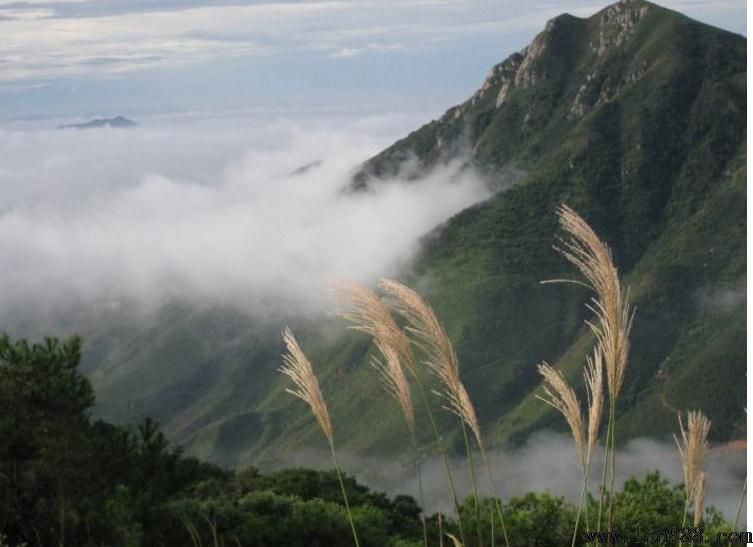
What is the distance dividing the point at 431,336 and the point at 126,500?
9.33 m

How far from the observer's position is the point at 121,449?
58.0 ft

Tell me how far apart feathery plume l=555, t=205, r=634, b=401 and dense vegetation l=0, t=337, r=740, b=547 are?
211 inches

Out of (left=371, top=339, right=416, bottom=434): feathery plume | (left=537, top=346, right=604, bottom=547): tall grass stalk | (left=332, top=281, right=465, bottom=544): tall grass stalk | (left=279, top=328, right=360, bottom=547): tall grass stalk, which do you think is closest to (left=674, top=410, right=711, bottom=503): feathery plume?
(left=537, top=346, right=604, bottom=547): tall grass stalk

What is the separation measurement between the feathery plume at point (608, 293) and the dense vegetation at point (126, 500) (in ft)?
17.6

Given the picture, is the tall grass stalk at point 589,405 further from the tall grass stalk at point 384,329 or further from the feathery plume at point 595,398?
the tall grass stalk at point 384,329

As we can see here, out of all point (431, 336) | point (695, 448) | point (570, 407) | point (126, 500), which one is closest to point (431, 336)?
point (431, 336)

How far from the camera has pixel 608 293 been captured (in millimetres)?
3656

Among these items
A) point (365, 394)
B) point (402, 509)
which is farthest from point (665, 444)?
point (402, 509)

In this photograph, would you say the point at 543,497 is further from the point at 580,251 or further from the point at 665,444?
the point at 665,444

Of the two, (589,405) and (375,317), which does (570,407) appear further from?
(375,317)

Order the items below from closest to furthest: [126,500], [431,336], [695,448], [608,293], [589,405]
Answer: [608,293]
[431,336]
[589,405]
[695,448]
[126,500]

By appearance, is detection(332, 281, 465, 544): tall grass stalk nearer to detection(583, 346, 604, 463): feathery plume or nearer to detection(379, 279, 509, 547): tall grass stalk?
detection(379, 279, 509, 547): tall grass stalk

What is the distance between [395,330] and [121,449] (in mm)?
14769

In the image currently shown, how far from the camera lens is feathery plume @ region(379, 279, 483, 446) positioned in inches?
151
